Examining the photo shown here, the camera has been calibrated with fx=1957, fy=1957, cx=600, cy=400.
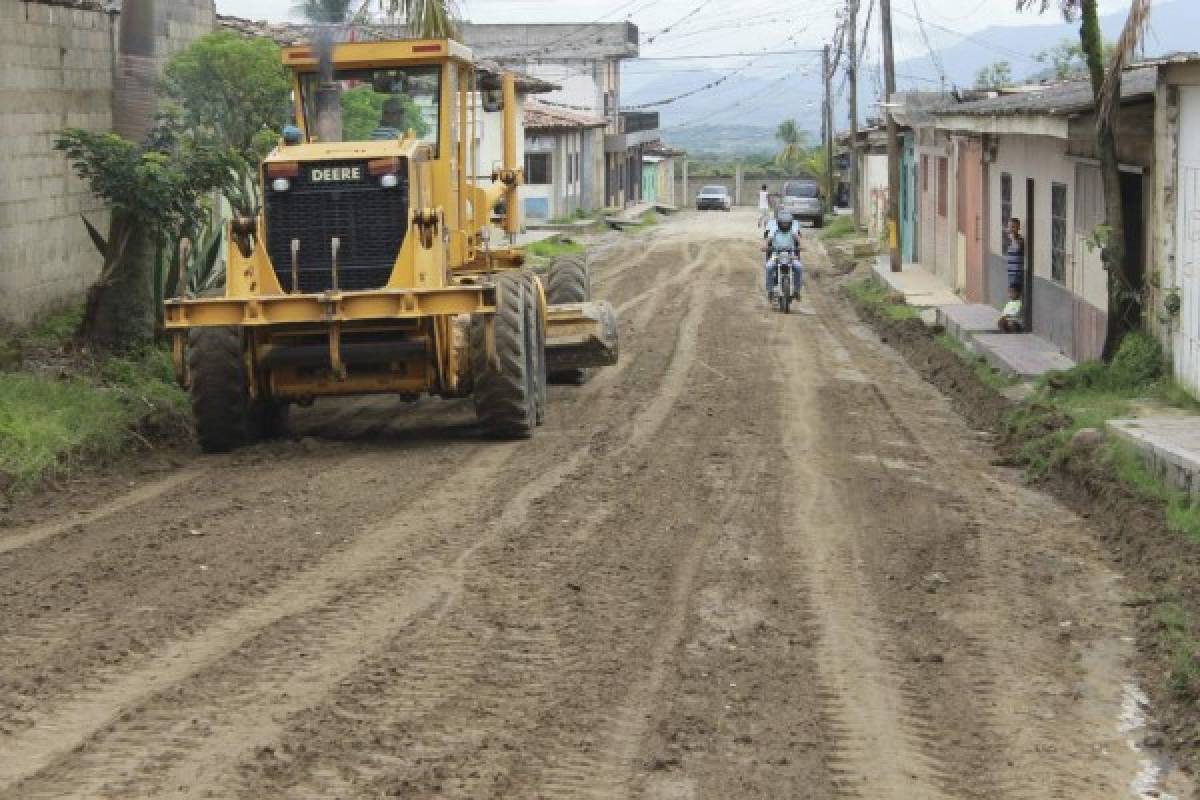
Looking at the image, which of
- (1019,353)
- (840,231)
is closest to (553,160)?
(840,231)

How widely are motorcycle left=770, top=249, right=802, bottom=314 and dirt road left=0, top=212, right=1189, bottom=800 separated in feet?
42.4

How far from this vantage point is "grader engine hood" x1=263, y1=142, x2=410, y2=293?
49.0 feet

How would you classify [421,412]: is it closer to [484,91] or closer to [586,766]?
[484,91]

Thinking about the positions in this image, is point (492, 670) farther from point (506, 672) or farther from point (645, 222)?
point (645, 222)

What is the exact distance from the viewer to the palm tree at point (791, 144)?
395 feet

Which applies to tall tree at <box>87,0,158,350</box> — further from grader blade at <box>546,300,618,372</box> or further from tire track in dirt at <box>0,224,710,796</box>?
tire track in dirt at <box>0,224,710,796</box>

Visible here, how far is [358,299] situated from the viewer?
1426 cm

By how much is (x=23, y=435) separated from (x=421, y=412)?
4.49 m

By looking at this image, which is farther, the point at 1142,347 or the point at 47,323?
the point at 47,323

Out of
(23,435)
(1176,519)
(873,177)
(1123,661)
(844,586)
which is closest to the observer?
(1123,661)

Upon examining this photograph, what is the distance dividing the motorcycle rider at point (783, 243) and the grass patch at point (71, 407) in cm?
1253

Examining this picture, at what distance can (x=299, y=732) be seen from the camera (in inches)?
286

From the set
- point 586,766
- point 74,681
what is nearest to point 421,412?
point 74,681

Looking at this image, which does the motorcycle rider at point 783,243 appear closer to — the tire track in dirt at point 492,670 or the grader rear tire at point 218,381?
the grader rear tire at point 218,381
